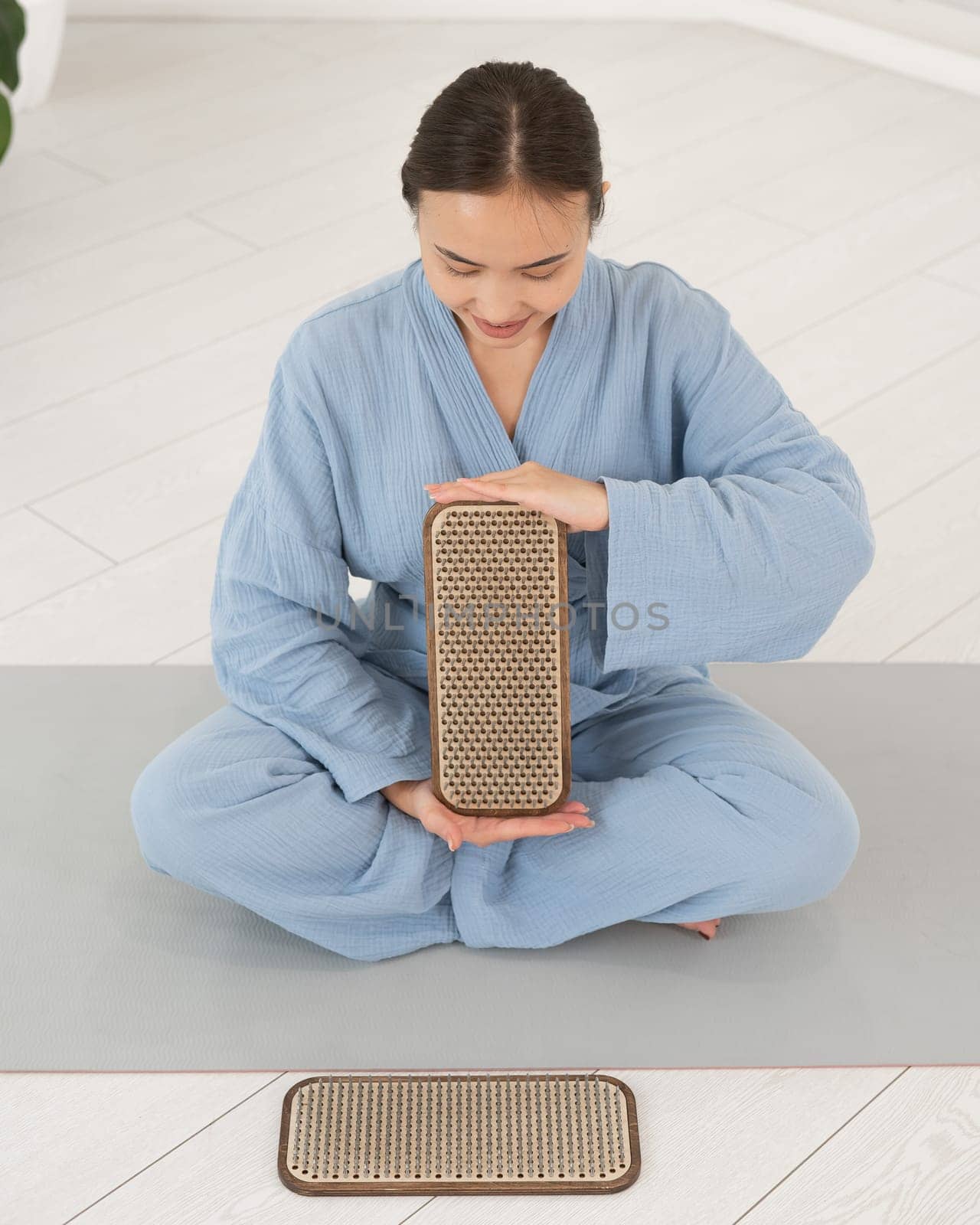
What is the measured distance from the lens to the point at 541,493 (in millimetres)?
1342

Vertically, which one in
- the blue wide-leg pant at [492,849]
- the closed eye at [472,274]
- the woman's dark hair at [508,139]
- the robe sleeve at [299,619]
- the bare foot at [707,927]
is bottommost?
the bare foot at [707,927]

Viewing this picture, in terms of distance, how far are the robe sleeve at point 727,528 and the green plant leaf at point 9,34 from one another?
1.79 m

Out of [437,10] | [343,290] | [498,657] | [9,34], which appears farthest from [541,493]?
[437,10]

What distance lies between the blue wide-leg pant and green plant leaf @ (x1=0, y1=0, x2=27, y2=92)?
5.79 ft

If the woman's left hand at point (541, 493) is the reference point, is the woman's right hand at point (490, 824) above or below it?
below

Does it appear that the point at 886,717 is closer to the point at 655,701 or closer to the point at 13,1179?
the point at 655,701

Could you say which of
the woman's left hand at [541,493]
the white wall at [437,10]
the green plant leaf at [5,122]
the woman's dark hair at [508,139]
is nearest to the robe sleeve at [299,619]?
the woman's left hand at [541,493]

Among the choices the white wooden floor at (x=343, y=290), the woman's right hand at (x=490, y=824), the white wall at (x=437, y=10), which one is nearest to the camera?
the white wooden floor at (x=343, y=290)

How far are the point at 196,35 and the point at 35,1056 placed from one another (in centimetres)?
323

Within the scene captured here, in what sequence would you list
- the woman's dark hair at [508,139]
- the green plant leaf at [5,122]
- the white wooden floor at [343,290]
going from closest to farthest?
the woman's dark hair at [508,139]
the white wooden floor at [343,290]
the green plant leaf at [5,122]

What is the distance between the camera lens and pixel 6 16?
108 inches

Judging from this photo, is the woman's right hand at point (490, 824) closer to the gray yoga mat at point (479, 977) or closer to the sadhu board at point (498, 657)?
the sadhu board at point (498, 657)

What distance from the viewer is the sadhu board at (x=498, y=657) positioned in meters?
1.37

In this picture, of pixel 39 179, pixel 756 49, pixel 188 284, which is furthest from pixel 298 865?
pixel 756 49
